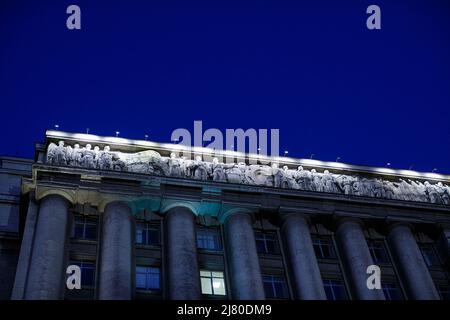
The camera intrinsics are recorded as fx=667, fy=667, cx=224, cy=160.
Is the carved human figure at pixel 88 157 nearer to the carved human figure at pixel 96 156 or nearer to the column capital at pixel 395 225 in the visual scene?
the carved human figure at pixel 96 156

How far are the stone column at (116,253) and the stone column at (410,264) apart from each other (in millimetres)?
15069

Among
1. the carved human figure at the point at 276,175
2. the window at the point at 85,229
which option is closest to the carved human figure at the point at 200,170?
the carved human figure at the point at 276,175

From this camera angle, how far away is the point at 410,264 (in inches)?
1455

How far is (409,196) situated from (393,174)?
6.36 ft

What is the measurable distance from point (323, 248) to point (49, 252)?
613 inches

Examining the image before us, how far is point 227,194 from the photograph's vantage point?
37.3 metres

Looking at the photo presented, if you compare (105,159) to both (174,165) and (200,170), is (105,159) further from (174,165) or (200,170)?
(200,170)

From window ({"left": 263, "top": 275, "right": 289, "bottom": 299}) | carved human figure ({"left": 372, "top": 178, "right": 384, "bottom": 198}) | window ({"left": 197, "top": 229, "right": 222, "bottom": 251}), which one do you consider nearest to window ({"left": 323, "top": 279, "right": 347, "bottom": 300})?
window ({"left": 263, "top": 275, "right": 289, "bottom": 299})

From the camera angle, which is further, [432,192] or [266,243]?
[432,192]

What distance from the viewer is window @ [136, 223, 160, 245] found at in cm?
3519

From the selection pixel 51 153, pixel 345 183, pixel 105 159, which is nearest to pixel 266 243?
pixel 345 183

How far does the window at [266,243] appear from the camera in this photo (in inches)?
1457
